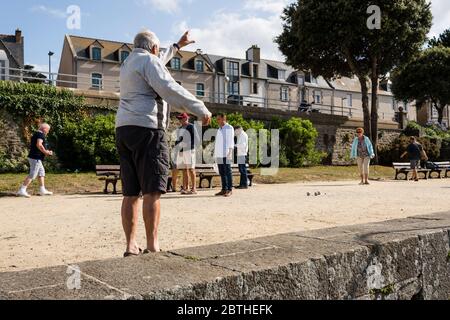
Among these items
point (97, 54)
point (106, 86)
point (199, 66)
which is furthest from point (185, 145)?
point (199, 66)

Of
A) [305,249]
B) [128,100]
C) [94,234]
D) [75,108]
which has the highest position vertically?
[75,108]

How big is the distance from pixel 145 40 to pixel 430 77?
45.6 metres

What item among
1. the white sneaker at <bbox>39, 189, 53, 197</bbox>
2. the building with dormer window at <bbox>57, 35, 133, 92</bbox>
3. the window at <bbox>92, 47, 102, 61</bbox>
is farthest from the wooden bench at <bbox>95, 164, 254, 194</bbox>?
the window at <bbox>92, 47, 102, 61</bbox>

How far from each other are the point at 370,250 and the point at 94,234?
3.88 m

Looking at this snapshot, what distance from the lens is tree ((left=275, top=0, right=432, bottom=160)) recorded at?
2592cm

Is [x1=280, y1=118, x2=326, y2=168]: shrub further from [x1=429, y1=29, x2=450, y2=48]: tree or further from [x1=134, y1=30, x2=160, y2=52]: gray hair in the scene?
[x1=429, y1=29, x2=450, y2=48]: tree

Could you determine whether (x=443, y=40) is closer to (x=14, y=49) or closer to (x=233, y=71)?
(x=233, y=71)

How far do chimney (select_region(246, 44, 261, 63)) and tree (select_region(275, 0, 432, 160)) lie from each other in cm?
2886

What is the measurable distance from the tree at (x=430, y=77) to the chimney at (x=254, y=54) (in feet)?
62.1
